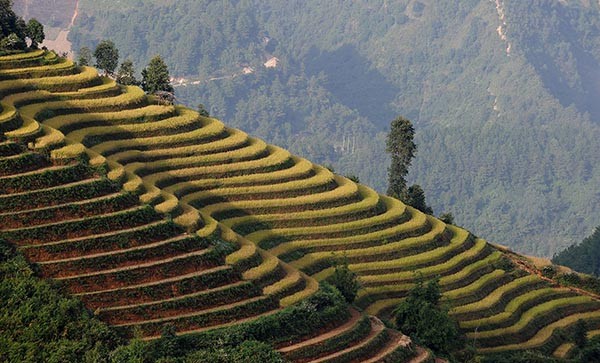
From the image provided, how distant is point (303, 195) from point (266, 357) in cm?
2005

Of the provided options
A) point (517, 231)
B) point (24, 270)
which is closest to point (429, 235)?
point (24, 270)

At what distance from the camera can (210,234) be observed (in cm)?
5016

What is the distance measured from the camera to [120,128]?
6175 centimetres

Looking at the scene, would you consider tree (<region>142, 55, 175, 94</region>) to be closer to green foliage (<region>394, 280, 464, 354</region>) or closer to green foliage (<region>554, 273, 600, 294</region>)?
green foliage (<region>394, 280, 464, 354</region>)

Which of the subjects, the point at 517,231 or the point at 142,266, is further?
the point at 517,231

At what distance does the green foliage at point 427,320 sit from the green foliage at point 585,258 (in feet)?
176

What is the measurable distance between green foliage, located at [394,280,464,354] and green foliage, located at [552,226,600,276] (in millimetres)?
53645

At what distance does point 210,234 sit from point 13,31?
26.9 m

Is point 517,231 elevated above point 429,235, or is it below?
below

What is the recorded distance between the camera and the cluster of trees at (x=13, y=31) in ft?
214

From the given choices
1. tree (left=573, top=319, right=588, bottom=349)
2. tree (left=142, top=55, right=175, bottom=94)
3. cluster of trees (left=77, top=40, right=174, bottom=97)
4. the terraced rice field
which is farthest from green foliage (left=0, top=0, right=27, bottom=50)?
tree (left=573, top=319, right=588, bottom=349)

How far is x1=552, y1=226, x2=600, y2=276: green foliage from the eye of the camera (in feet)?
360

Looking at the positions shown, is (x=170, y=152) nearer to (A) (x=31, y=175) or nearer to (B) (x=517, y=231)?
(A) (x=31, y=175)

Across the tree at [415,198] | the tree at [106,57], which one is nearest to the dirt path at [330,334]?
the tree at [415,198]
